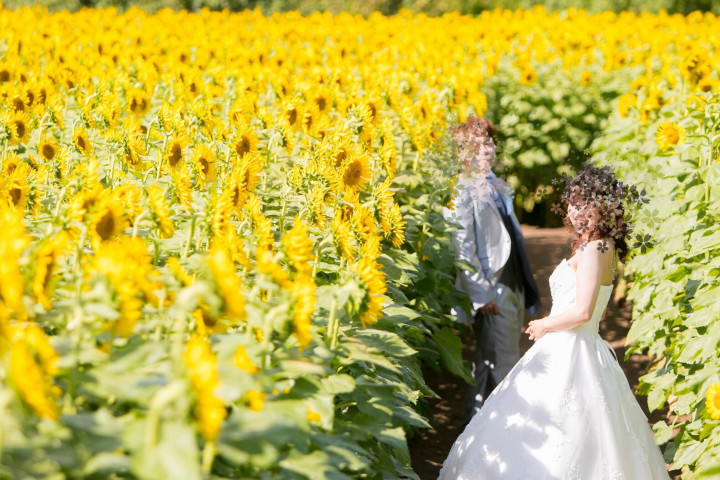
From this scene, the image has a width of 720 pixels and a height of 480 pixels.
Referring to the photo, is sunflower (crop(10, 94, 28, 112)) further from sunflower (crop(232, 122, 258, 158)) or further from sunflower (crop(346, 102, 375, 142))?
sunflower (crop(346, 102, 375, 142))

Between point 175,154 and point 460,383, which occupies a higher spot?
point 175,154

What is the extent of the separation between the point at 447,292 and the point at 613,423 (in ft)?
4.70

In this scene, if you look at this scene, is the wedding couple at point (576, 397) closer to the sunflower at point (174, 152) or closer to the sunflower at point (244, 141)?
the sunflower at point (244, 141)

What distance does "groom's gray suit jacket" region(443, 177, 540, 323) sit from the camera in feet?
17.4

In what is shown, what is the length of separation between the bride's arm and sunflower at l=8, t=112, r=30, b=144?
7.95ft

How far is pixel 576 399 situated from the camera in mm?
3984

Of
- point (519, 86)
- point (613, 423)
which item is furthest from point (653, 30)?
point (613, 423)

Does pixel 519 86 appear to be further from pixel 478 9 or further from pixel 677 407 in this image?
pixel 478 9

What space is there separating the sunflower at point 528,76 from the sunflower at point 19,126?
6.33 meters

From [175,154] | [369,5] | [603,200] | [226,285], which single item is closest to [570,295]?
[603,200]

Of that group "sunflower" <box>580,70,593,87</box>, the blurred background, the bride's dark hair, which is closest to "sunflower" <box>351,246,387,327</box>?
the bride's dark hair

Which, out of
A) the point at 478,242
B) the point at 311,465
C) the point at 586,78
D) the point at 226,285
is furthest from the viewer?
the point at 586,78

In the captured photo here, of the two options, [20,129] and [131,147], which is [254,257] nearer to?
[131,147]

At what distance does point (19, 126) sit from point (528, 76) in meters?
6.43
